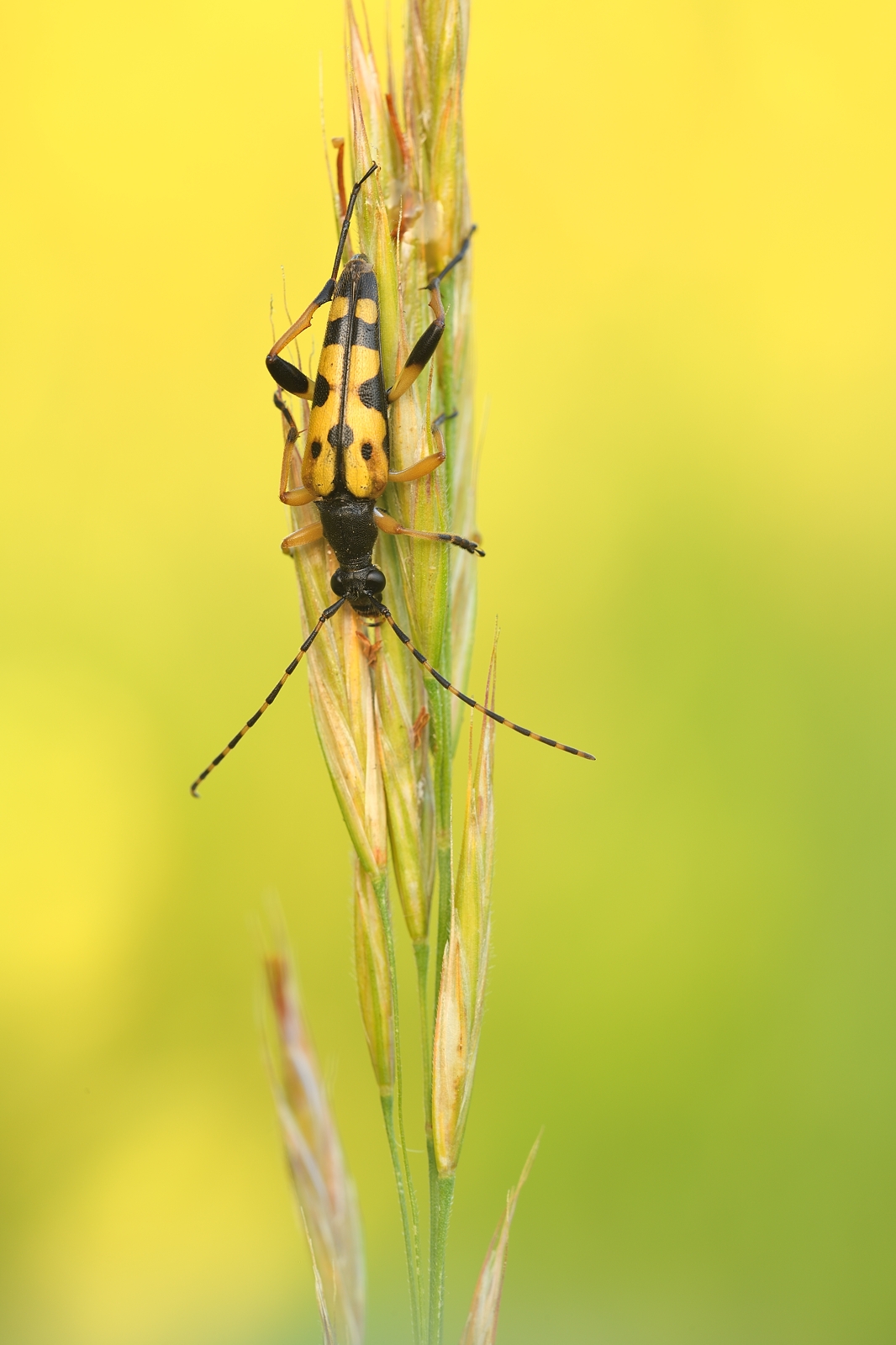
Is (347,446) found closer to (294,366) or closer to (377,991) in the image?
(294,366)

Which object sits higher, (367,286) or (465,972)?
(367,286)

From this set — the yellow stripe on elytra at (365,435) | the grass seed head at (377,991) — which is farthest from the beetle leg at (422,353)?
the grass seed head at (377,991)

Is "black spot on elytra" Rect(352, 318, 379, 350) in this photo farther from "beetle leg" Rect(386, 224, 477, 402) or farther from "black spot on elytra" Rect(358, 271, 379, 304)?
"beetle leg" Rect(386, 224, 477, 402)

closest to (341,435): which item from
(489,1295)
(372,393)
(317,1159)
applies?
(372,393)

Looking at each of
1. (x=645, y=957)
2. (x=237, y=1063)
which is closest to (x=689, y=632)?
(x=645, y=957)

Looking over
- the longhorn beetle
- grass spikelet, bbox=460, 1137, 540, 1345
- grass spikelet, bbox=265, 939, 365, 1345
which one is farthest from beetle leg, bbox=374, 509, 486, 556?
grass spikelet, bbox=460, 1137, 540, 1345

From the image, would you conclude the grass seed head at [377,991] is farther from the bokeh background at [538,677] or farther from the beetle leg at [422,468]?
the bokeh background at [538,677]
